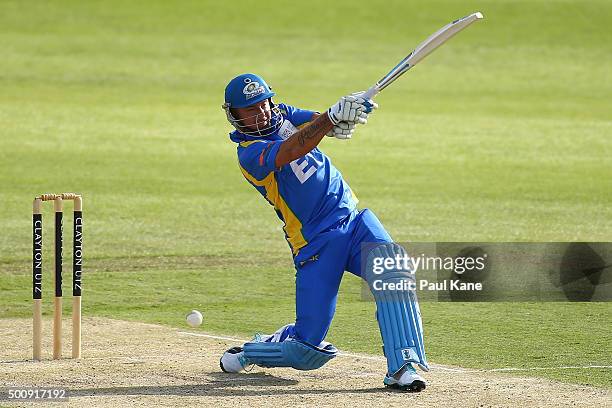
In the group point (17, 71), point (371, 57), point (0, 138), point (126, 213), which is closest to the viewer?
point (126, 213)

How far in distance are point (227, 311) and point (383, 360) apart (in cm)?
247

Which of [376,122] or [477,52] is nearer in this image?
[376,122]

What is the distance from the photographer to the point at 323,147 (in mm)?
22609

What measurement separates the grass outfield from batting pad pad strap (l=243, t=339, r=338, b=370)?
112 centimetres

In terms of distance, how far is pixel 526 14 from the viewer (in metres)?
42.6

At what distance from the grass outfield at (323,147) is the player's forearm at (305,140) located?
6.52 ft

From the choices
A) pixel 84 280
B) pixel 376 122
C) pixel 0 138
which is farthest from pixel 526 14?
pixel 84 280

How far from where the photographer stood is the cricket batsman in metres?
7.05

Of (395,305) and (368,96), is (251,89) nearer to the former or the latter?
(368,96)

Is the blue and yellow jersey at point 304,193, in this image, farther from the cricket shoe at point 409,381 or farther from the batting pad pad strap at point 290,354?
the cricket shoe at point 409,381

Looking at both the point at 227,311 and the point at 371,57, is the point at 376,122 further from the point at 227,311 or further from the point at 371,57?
the point at 227,311

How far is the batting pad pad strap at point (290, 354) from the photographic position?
7.32 m

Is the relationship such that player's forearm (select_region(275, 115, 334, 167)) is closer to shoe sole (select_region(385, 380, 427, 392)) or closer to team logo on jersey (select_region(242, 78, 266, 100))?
team logo on jersey (select_region(242, 78, 266, 100))

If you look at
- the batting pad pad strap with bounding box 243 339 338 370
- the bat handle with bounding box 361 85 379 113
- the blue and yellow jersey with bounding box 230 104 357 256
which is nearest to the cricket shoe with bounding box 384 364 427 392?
the batting pad pad strap with bounding box 243 339 338 370
